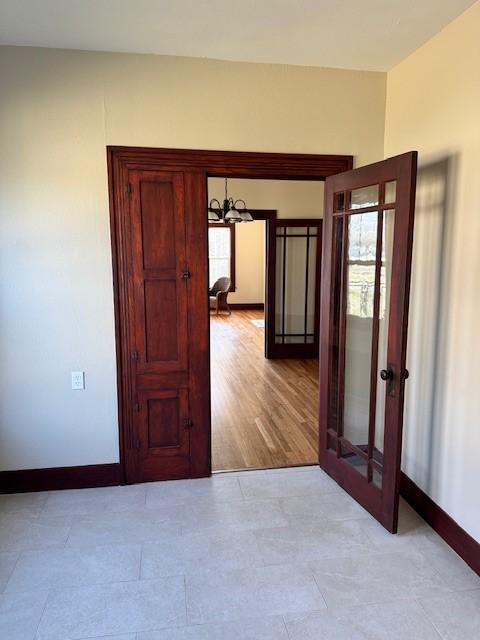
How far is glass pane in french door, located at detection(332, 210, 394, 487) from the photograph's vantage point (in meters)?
2.69

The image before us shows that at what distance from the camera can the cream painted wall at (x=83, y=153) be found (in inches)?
110

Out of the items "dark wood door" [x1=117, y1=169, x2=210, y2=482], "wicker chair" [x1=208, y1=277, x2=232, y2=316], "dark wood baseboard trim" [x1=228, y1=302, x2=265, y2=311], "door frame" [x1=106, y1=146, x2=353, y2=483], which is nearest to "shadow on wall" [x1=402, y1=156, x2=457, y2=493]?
"door frame" [x1=106, y1=146, x2=353, y2=483]

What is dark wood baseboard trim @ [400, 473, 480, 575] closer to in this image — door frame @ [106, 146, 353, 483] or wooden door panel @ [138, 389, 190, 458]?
door frame @ [106, 146, 353, 483]

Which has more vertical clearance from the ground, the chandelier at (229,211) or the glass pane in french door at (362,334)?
the chandelier at (229,211)

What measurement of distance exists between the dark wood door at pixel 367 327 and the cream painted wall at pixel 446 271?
25 cm

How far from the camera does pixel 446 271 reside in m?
2.54

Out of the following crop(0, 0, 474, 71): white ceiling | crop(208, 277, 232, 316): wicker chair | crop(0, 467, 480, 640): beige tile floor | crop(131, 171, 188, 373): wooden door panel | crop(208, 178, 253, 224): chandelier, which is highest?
crop(0, 0, 474, 71): white ceiling

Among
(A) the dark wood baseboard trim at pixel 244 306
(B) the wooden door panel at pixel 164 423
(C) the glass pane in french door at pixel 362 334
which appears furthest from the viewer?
(A) the dark wood baseboard trim at pixel 244 306

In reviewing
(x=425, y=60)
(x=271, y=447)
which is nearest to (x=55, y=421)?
(x=271, y=447)

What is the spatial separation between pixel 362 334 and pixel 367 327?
0.26ft

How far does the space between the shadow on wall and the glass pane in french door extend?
0.63 ft

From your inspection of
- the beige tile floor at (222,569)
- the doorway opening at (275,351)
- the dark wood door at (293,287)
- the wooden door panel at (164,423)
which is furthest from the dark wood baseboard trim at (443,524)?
the dark wood door at (293,287)

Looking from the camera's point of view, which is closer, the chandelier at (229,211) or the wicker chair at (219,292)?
the chandelier at (229,211)

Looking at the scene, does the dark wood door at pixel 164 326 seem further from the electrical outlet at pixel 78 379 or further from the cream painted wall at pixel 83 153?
the electrical outlet at pixel 78 379
